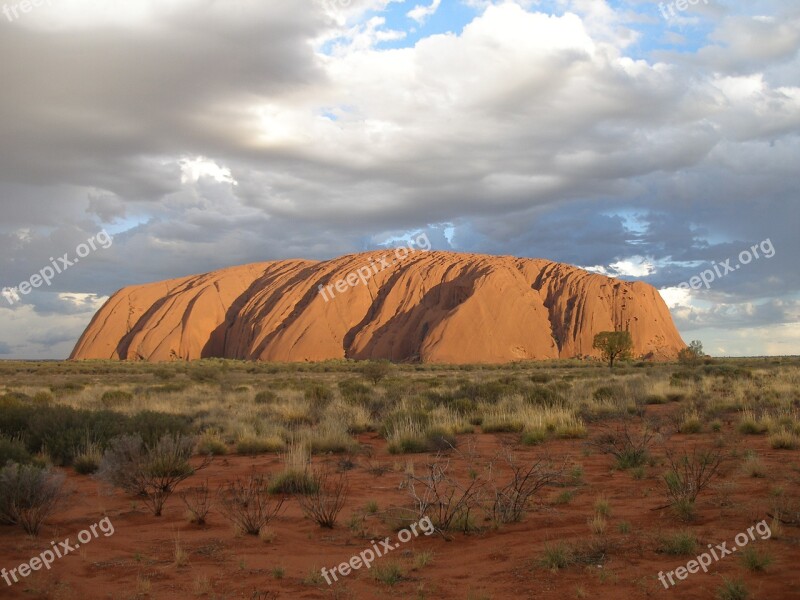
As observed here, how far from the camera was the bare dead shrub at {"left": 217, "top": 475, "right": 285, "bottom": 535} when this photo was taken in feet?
20.4

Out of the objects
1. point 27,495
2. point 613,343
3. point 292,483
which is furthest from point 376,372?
point 613,343

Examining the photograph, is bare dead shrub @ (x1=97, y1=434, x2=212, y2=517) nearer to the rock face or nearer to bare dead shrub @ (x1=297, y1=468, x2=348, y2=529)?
bare dead shrub @ (x1=297, y1=468, x2=348, y2=529)

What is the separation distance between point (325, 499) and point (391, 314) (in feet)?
237

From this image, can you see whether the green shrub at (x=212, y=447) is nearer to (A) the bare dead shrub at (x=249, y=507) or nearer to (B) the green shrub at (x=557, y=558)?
(A) the bare dead shrub at (x=249, y=507)

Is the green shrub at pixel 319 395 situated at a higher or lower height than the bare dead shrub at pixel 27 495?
lower

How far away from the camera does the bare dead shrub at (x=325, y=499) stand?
6.42 metres

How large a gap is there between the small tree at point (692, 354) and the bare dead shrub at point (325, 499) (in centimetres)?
4028

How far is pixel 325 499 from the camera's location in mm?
6961

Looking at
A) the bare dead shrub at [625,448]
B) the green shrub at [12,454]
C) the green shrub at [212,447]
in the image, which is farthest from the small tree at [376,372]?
the green shrub at [12,454]

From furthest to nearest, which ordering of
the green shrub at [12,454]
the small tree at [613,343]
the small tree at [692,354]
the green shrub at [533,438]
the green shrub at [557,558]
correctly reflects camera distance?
the small tree at [613,343] → the small tree at [692,354] → the green shrub at [533,438] → the green shrub at [12,454] → the green shrub at [557,558]

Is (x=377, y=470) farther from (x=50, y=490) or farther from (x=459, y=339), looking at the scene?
(x=459, y=339)

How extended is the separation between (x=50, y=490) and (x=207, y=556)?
2230 mm

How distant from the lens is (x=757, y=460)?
26.3 feet

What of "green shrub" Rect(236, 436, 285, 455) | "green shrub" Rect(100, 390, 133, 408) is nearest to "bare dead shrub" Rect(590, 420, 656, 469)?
"green shrub" Rect(236, 436, 285, 455)
